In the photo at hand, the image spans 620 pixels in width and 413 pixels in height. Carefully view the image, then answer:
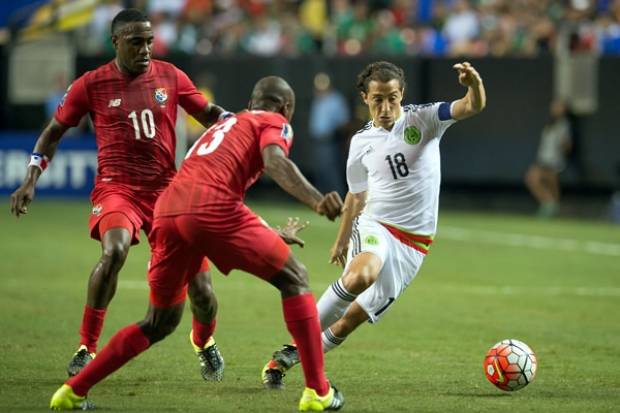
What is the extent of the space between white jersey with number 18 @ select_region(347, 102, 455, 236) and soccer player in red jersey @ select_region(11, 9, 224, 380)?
1.22 meters

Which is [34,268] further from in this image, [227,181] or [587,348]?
[227,181]

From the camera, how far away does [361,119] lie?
88.1 feet

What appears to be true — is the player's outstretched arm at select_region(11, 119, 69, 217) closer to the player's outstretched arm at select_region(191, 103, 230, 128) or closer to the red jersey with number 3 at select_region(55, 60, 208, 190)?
the red jersey with number 3 at select_region(55, 60, 208, 190)

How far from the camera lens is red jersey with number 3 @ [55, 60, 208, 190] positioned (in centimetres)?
912

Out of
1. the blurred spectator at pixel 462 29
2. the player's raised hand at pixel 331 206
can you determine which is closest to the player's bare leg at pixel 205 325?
the player's raised hand at pixel 331 206

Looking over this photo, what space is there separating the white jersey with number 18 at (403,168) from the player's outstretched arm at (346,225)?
7 centimetres

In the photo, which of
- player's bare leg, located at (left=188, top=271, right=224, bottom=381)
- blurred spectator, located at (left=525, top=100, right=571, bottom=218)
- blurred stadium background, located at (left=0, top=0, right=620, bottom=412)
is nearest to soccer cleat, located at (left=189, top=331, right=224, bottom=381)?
player's bare leg, located at (left=188, top=271, right=224, bottom=381)

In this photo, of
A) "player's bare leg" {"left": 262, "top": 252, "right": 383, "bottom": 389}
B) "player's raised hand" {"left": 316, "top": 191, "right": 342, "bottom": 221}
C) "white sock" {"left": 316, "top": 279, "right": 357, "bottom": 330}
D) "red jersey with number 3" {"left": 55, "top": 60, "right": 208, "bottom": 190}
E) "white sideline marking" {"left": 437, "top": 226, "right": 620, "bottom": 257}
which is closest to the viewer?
"player's raised hand" {"left": 316, "top": 191, "right": 342, "bottom": 221}

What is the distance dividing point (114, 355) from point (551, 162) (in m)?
18.3

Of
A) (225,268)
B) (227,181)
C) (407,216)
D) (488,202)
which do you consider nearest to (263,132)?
(227,181)

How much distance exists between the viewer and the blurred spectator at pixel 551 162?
969 inches

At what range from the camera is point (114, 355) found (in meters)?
7.28

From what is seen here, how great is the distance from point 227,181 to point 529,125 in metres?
18.9

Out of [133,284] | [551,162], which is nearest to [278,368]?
[133,284]
